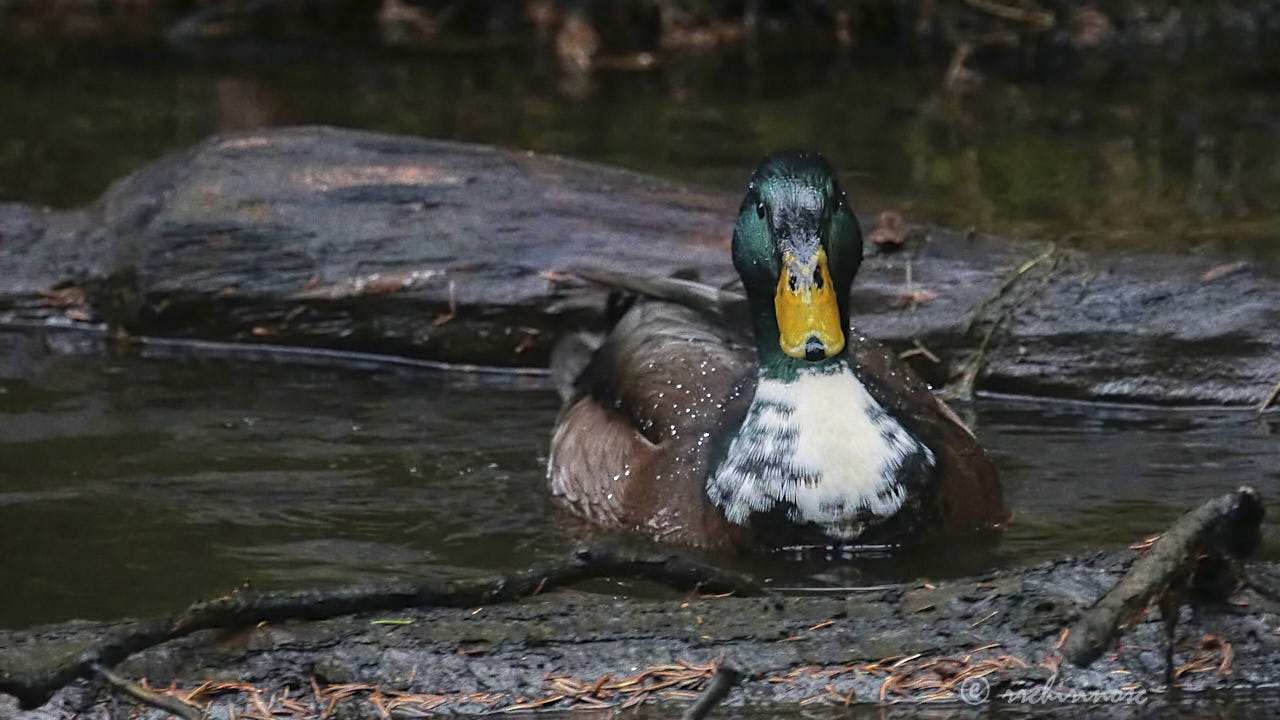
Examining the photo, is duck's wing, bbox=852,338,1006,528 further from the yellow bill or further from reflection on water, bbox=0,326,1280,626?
the yellow bill

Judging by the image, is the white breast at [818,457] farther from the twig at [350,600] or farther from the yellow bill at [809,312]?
the twig at [350,600]

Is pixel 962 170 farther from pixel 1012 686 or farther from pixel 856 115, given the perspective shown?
pixel 1012 686

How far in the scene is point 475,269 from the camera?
8242 millimetres

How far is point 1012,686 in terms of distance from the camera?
14.2ft

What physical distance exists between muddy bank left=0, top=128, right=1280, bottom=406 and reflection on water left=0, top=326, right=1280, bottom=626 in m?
0.20

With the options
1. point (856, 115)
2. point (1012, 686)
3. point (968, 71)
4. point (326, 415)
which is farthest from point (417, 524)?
point (968, 71)

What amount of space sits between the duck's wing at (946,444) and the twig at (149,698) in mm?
2676

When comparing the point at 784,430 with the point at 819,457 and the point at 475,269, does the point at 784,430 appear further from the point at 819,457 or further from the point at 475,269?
the point at 475,269

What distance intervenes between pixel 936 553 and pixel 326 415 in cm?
283

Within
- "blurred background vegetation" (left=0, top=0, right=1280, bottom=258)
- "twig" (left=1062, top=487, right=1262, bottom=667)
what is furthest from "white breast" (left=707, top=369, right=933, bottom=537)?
"blurred background vegetation" (left=0, top=0, right=1280, bottom=258)

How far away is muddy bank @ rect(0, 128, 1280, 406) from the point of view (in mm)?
7645

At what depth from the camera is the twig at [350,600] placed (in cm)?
410

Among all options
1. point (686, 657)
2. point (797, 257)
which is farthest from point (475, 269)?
point (686, 657)

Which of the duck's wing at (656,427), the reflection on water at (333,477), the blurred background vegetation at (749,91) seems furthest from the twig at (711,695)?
the blurred background vegetation at (749,91)
